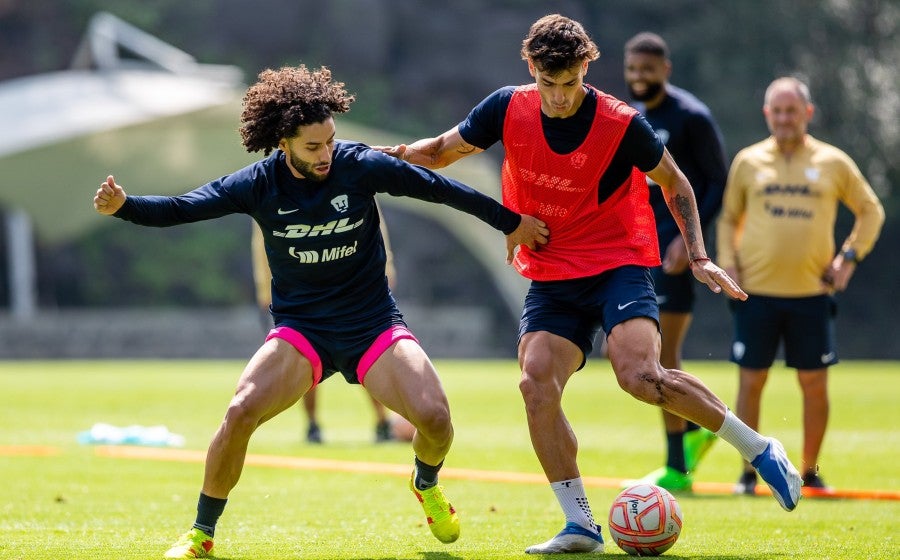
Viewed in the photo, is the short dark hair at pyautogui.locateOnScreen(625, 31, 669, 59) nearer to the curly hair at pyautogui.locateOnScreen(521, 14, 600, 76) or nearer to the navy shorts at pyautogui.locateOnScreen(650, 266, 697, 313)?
the navy shorts at pyautogui.locateOnScreen(650, 266, 697, 313)

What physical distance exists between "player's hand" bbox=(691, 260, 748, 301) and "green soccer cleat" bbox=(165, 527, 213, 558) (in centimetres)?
259

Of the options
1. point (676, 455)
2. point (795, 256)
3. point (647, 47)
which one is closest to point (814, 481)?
point (676, 455)

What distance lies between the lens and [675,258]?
867 centimetres

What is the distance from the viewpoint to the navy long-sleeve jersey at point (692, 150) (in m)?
8.70

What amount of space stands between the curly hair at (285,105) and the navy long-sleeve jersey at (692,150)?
312 centimetres

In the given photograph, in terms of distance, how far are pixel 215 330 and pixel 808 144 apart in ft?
89.8

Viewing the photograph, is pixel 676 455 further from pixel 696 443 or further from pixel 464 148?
pixel 464 148

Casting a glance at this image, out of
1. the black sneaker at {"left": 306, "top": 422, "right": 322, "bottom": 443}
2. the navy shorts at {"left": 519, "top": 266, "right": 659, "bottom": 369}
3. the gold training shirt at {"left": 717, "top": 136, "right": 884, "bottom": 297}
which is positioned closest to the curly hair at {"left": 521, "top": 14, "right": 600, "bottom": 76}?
the navy shorts at {"left": 519, "top": 266, "right": 659, "bottom": 369}

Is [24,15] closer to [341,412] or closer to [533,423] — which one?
[341,412]

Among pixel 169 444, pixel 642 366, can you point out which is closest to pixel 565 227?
pixel 642 366

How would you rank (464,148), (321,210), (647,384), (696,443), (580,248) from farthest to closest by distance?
(696,443) → (464,148) → (580,248) → (321,210) → (647,384)

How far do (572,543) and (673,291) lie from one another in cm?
335

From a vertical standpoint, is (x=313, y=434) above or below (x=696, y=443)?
below

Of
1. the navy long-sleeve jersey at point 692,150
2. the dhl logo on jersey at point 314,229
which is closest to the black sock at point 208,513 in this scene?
the dhl logo on jersey at point 314,229
